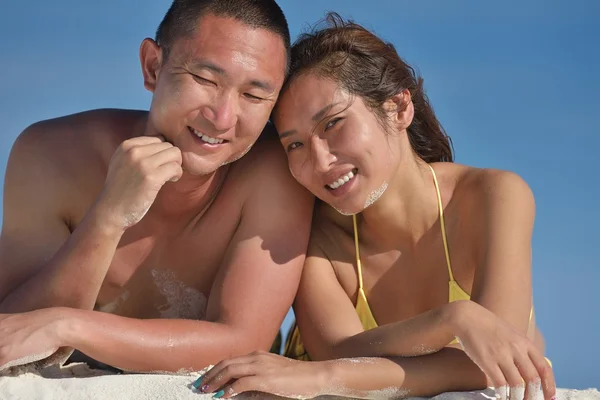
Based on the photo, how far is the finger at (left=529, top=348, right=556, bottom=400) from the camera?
3.54 m

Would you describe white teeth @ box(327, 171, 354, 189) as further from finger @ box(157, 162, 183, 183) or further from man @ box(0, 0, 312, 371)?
finger @ box(157, 162, 183, 183)

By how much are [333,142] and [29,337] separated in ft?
5.91

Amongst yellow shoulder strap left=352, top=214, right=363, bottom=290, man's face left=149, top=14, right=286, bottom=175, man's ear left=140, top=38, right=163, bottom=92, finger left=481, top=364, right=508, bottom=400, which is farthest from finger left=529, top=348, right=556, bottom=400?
man's ear left=140, top=38, right=163, bottom=92

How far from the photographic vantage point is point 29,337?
3572 millimetres

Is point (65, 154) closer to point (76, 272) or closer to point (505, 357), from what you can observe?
point (76, 272)

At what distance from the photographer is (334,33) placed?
4.70 metres

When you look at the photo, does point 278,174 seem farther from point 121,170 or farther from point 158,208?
point 121,170

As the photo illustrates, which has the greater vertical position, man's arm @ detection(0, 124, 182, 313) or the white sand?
man's arm @ detection(0, 124, 182, 313)

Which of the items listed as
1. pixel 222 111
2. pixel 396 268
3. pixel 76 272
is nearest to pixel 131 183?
pixel 76 272

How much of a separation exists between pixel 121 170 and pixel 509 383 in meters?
2.00

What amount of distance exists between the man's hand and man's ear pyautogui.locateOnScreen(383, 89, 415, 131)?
135 centimetres

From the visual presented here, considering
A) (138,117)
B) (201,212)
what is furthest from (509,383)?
(138,117)

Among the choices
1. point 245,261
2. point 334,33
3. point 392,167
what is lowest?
point 245,261

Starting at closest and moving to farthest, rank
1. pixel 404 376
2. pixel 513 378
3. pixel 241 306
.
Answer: pixel 513 378, pixel 404 376, pixel 241 306
